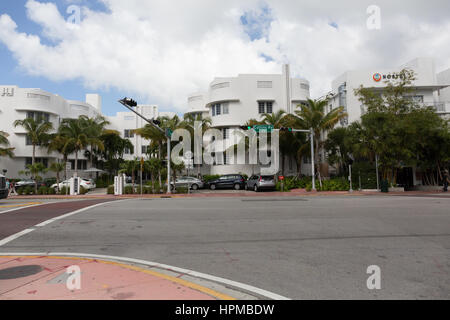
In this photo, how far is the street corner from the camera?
12.7ft

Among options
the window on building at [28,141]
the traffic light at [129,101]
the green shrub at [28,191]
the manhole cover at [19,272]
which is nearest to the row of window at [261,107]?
the traffic light at [129,101]

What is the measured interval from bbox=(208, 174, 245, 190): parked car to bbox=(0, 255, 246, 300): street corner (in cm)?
2403

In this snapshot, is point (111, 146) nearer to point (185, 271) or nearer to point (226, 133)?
point (226, 133)

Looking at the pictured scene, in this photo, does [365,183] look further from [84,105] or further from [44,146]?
[84,105]

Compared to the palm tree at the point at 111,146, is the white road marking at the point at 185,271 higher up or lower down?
lower down

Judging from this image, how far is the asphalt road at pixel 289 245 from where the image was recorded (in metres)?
4.43

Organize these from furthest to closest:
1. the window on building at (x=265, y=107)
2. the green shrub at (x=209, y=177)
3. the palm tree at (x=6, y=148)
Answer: the window on building at (x=265, y=107) → the palm tree at (x=6, y=148) → the green shrub at (x=209, y=177)

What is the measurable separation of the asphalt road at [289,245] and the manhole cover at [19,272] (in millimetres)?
1307

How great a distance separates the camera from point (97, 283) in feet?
14.1

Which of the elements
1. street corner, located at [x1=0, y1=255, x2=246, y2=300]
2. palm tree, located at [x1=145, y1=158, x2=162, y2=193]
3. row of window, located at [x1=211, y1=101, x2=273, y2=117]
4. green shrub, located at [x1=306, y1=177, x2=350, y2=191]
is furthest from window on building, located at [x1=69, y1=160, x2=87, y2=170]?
street corner, located at [x1=0, y1=255, x2=246, y2=300]

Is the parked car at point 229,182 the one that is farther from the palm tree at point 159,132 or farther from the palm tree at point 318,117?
the palm tree at point 318,117

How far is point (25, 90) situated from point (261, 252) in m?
42.3

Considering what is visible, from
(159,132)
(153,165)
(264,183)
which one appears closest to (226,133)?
(159,132)

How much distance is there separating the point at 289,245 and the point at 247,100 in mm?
29294
